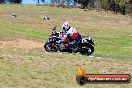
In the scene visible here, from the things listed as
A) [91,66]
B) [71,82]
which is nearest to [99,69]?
[91,66]

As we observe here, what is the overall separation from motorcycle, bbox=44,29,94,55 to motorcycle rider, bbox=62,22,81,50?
15 cm

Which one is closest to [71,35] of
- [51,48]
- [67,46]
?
[67,46]

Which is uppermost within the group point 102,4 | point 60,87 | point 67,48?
point 60,87

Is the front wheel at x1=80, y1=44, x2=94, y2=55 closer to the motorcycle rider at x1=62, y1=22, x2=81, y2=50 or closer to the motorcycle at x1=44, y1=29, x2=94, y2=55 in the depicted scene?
the motorcycle at x1=44, y1=29, x2=94, y2=55

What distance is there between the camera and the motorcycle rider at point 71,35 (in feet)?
70.2

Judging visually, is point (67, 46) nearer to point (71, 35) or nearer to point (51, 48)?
point (71, 35)

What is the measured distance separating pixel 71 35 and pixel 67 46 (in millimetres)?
776

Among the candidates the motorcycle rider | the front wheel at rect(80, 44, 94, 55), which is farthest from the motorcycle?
the motorcycle rider

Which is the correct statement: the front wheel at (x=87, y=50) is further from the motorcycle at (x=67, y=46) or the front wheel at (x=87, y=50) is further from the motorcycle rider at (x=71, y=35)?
the motorcycle rider at (x=71, y=35)

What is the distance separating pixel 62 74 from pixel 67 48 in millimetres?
9017

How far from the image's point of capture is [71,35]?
21.6m

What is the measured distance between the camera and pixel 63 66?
14.7m

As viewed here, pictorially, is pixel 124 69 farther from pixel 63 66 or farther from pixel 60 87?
pixel 60 87

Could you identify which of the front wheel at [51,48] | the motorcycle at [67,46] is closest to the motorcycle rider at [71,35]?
the motorcycle at [67,46]
